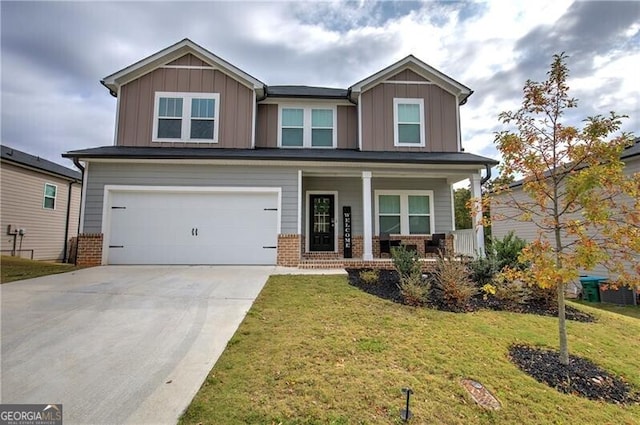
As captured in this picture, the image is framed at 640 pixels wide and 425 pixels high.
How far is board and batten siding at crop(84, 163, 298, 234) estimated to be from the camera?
8.84 metres

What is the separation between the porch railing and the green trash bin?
3720 millimetres

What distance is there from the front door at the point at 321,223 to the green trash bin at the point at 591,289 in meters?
8.00

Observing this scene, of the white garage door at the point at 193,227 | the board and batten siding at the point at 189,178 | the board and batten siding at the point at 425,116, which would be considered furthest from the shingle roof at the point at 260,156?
the white garage door at the point at 193,227

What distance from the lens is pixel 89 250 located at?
8.73 m

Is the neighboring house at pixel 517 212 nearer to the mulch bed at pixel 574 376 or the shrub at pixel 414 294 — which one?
the shrub at pixel 414 294

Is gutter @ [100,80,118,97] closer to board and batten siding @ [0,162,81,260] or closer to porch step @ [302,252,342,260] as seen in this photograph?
board and batten siding @ [0,162,81,260]

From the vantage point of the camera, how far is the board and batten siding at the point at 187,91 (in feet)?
33.5

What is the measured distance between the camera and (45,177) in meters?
14.6

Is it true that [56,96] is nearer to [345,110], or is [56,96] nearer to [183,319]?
[345,110]

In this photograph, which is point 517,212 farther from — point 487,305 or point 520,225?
point 487,305

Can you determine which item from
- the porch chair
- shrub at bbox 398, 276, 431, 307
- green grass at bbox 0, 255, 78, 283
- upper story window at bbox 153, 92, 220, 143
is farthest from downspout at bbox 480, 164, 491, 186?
green grass at bbox 0, 255, 78, 283

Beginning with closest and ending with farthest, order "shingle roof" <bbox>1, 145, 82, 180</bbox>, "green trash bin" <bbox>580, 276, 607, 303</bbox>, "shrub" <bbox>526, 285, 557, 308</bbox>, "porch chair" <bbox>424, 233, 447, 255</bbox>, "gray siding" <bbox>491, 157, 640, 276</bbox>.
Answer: "shrub" <bbox>526, 285, 557, 308</bbox> < "green trash bin" <bbox>580, 276, 607, 303</bbox> < "gray siding" <bbox>491, 157, 640, 276</bbox> < "porch chair" <bbox>424, 233, 447, 255</bbox> < "shingle roof" <bbox>1, 145, 82, 180</bbox>

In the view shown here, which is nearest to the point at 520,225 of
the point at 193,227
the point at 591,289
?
the point at 591,289

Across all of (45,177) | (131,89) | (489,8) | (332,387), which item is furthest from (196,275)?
(45,177)
